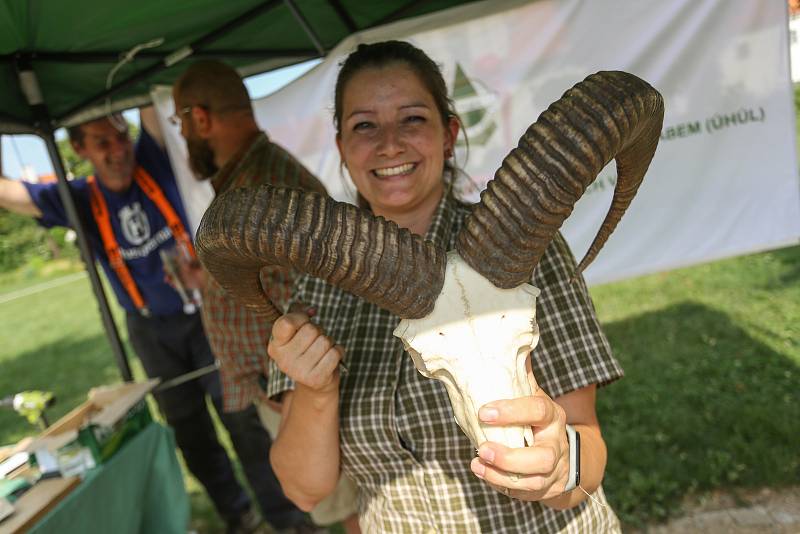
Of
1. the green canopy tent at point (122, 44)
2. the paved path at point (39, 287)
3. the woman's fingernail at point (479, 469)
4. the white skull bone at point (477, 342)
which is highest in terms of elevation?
the green canopy tent at point (122, 44)

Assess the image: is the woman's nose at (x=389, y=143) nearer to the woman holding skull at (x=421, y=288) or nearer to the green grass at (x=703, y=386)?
the woman holding skull at (x=421, y=288)

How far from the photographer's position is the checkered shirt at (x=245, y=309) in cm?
264

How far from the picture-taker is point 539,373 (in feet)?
5.08

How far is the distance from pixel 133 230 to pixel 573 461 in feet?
12.3

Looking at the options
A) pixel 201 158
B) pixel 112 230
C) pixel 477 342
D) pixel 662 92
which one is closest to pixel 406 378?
pixel 477 342

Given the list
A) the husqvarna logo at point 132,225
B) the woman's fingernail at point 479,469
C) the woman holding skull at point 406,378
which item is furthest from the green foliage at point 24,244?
the woman's fingernail at point 479,469

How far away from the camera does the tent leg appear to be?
352cm

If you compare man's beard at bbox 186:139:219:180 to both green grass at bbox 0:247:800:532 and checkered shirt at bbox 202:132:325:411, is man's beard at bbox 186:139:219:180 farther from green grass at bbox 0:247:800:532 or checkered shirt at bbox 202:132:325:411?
green grass at bbox 0:247:800:532

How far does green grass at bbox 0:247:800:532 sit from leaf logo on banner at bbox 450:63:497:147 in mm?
2474

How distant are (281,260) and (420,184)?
1.93 feet

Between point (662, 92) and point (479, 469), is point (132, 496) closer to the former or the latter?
point (479, 469)

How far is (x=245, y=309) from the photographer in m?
2.58

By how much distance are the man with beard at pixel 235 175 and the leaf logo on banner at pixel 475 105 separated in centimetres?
182

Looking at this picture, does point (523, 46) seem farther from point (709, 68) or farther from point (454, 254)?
point (454, 254)
